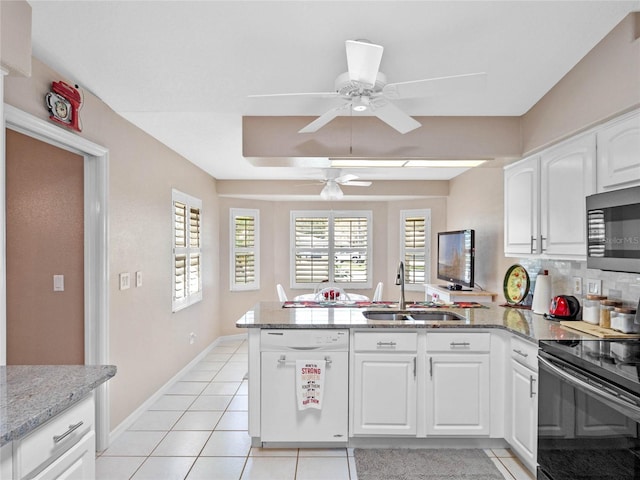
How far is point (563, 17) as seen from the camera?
77.3 inches

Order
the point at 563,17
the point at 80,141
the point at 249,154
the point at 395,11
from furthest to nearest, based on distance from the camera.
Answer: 1. the point at 249,154
2. the point at 80,141
3. the point at 563,17
4. the point at 395,11

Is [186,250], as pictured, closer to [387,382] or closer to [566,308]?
[387,382]

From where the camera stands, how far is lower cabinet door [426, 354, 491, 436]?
8.82 ft

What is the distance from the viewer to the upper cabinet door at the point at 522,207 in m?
2.94

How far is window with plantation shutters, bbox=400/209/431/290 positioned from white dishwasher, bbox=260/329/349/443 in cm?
370

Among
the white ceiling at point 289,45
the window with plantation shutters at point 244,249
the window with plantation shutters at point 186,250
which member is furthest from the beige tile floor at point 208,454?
the window with plantation shutters at point 244,249

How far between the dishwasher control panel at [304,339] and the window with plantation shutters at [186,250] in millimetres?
1793

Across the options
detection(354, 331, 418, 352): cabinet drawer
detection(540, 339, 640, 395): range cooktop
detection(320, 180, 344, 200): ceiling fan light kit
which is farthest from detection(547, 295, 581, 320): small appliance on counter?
detection(320, 180, 344, 200): ceiling fan light kit

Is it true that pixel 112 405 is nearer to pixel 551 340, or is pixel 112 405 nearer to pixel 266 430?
pixel 266 430

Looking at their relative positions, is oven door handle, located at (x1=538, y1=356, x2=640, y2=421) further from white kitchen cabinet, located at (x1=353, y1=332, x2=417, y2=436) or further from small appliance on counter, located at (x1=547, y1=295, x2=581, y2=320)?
white kitchen cabinet, located at (x1=353, y1=332, x2=417, y2=436)

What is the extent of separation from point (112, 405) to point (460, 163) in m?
3.27

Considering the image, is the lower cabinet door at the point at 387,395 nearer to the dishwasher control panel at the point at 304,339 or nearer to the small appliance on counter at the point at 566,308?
the dishwasher control panel at the point at 304,339

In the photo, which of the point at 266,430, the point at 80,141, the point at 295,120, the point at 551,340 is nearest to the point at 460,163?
the point at 295,120

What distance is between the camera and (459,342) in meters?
2.69
